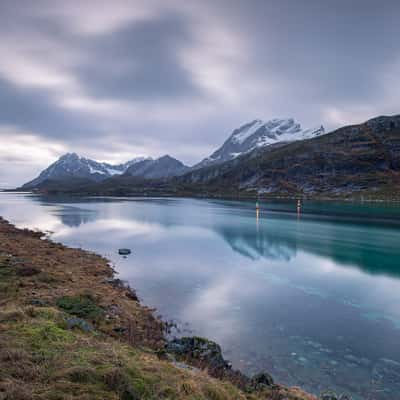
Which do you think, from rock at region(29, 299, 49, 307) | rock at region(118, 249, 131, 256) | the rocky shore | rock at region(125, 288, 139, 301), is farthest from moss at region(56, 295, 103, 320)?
rock at region(118, 249, 131, 256)

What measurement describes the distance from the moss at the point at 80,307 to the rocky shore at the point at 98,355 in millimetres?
48

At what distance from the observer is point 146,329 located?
51.1 feet

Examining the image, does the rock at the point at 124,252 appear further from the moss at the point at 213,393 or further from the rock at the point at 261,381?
the moss at the point at 213,393

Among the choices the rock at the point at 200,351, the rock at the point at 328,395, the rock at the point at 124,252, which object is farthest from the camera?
the rock at the point at 124,252

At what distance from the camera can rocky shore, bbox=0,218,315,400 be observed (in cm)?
717

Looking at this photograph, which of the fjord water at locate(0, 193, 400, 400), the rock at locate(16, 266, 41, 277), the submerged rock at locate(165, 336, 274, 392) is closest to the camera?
the submerged rock at locate(165, 336, 274, 392)

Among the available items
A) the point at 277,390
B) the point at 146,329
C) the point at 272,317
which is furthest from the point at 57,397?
the point at 272,317

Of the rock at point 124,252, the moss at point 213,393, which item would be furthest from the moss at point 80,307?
the rock at point 124,252

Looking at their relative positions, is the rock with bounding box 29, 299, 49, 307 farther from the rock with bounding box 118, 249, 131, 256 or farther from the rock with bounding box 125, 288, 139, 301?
the rock with bounding box 118, 249, 131, 256

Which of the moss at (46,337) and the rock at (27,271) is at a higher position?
the moss at (46,337)

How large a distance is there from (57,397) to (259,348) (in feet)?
35.5

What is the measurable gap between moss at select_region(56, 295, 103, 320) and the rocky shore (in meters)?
0.05

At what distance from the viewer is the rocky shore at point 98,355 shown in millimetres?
7172

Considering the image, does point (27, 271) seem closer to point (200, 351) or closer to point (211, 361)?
point (200, 351)
